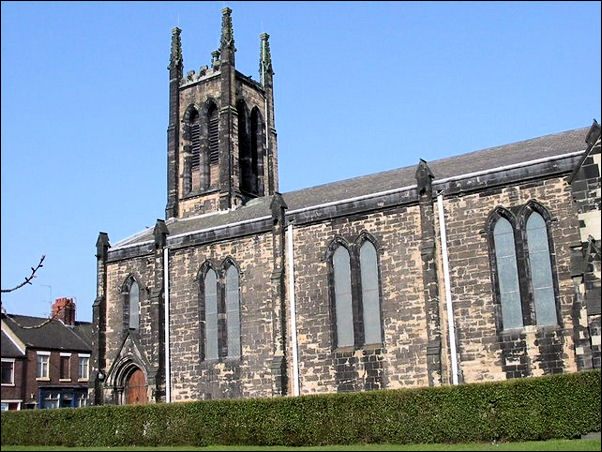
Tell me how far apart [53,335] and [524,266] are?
39584mm

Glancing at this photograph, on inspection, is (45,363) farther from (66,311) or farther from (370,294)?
(370,294)

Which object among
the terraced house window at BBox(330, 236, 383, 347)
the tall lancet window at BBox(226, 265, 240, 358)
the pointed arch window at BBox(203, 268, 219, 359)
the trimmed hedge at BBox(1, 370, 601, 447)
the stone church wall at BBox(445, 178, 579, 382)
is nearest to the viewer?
the trimmed hedge at BBox(1, 370, 601, 447)

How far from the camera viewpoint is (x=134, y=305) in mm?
34875

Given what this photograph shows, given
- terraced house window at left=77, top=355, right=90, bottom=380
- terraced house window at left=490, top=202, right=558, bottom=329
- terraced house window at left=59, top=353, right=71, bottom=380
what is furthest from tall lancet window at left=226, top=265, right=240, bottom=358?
terraced house window at left=77, top=355, right=90, bottom=380

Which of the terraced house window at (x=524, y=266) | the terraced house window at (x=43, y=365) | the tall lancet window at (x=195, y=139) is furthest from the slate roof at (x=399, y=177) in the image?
the terraced house window at (x=43, y=365)

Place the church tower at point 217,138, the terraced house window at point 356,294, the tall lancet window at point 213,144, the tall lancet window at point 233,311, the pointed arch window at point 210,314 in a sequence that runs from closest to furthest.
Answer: the terraced house window at point 356,294
the tall lancet window at point 233,311
the pointed arch window at point 210,314
the church tower at point 217,138
the tall lancet window at point 213,144

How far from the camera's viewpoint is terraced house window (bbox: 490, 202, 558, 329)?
24406 millimetres

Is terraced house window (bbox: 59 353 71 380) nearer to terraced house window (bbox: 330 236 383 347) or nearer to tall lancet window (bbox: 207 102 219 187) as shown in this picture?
tall lancet window (bbox: 207 102 219 187)

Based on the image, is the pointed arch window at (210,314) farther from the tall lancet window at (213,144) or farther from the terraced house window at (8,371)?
the terraced house window at (8,371)

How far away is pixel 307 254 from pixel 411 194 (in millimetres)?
5095

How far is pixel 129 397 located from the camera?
33.9 m

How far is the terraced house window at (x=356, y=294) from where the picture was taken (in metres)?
27.8

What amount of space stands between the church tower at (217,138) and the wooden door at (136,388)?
10.6 meters

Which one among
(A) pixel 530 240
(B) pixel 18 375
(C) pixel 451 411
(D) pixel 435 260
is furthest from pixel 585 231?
(B) pixel 18 375
